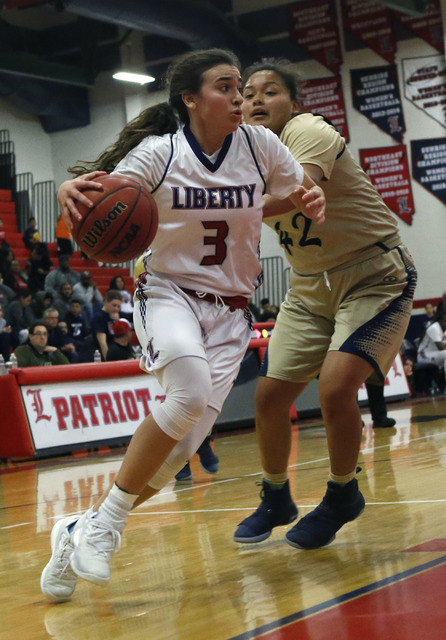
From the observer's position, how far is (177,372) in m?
3.09

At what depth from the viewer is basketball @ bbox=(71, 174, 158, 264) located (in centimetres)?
299

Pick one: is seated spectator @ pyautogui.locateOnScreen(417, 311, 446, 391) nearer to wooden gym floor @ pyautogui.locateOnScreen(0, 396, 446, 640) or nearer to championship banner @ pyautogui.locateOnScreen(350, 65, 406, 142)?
championship banner @ pyautogui.locateOnScreen(350, 65, 406, 142)

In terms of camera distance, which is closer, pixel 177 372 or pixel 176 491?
pixel 177 372

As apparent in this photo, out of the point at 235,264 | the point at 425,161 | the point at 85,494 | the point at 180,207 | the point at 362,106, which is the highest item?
the point at 362,106

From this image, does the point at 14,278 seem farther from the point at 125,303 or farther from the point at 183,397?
the point at 183,397

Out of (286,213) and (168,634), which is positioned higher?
(286,213)

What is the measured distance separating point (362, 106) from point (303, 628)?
59.1ft

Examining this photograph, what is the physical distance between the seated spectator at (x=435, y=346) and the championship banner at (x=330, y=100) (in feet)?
19.9

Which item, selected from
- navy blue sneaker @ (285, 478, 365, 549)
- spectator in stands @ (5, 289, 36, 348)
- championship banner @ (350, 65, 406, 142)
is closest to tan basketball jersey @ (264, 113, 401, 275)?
navy blue sneaker @ (285, 478, 365, 549)

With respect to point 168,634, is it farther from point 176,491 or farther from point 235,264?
point 176,491

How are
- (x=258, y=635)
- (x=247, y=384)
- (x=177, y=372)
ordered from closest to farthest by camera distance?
(x=258, y=635)
(x=177, y=372)
(x=247, y=384)

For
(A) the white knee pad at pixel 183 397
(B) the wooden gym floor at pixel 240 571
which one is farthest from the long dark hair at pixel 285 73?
(B) the wooden gym floor at pixel 240 571

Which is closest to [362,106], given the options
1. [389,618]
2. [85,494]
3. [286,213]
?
[85,494]

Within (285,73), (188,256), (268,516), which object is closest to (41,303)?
(285,73)
